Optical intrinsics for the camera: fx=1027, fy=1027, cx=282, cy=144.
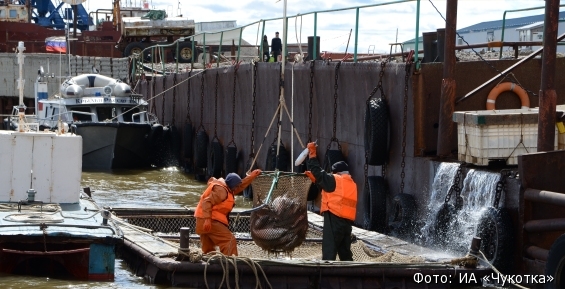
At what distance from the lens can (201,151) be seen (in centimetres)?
2641

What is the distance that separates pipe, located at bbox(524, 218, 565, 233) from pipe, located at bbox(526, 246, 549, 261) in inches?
8.0

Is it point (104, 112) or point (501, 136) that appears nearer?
point (501, 136)

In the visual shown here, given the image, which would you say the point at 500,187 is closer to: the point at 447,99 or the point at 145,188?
the point at 447,99

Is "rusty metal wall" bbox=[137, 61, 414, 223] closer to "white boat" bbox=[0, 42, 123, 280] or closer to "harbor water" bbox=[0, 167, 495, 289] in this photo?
"harbor water" bbox=[0, 167, 495, 289]

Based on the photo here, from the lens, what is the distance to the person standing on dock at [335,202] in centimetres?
1162

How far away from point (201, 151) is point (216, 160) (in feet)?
5.66

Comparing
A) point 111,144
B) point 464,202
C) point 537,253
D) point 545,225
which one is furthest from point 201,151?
point 545,225

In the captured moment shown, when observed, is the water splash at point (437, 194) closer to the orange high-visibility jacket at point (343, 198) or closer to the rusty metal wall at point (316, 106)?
the rusty metal wall at point (316, 106)

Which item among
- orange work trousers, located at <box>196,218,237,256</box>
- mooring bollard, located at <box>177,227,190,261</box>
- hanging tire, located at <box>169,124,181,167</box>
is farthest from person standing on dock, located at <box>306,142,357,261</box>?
hanging tire, located at <box>169,124,181,167</box>

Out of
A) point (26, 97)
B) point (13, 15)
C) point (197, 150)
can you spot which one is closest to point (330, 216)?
point (197, 150)

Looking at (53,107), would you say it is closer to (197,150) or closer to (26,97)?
(197,150)

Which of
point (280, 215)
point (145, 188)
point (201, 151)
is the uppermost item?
point (280, 215)

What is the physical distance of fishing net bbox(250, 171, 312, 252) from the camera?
482 inches

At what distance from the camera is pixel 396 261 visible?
1203 cm
